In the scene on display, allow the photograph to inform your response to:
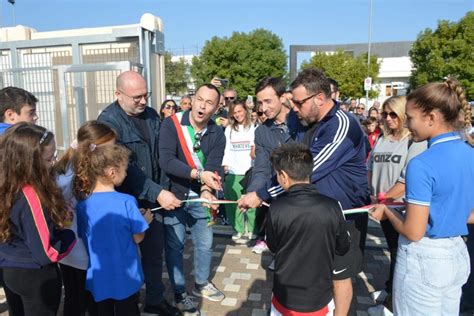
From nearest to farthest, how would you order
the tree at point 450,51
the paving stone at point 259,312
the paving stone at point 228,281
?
the paving stone at point 259,312
the paving stone at point 228,281
the tree at point 450,51

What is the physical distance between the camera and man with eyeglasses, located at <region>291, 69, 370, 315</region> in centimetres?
272

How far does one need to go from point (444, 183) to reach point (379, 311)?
2067 millimetres

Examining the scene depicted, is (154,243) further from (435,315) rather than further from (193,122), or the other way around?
(435,315)

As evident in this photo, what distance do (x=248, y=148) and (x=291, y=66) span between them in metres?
52.1

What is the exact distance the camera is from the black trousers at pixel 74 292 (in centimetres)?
299

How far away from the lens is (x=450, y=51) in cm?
2928

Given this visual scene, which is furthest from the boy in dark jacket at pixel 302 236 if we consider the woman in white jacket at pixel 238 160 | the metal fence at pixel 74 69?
the metal fence at pixel 74 69

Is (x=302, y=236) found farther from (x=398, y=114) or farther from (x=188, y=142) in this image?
(x=398, y=114)

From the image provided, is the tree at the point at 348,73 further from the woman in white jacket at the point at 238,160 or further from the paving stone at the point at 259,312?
the paving stone at the point at 259,312

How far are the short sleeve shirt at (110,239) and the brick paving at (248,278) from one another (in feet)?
3.79

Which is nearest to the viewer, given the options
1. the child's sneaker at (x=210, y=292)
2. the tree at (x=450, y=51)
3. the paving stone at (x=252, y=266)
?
the child's sneaker at (x=210, y=292)

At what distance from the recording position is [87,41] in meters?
6.22

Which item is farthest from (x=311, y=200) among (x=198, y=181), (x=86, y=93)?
(x=86, y=93)

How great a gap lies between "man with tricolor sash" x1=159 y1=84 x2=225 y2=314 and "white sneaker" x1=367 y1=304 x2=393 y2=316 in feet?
5.77
